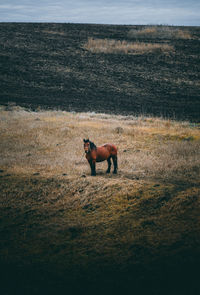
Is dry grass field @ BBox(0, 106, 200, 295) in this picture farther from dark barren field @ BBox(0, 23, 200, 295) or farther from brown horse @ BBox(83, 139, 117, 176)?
brown horse @ BBox(83, 139, 117, 176)

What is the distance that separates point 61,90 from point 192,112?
13283 millimetres

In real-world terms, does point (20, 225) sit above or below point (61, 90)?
below

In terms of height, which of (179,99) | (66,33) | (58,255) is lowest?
(58,255)

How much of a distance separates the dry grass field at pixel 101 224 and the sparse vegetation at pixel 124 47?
31.5m

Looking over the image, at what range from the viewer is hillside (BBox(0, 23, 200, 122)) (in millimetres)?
23641

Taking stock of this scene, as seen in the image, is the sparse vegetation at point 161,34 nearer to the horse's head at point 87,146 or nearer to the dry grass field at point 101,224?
the dry grass field at point 101,224

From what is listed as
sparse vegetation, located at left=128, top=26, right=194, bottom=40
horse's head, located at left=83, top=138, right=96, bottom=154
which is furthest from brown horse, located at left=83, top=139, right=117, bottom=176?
sparse vegetation, located at left=128, top=26, right=194, bottom=40

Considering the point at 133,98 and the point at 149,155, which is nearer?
the point at 149,155

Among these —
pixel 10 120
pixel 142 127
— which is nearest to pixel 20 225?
pixel 142 127

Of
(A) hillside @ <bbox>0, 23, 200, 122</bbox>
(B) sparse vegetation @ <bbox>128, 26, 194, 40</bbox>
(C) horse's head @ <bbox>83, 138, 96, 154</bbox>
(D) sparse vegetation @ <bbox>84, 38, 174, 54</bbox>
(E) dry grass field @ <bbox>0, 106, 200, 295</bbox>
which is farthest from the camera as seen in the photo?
(B) sparse vegetation @ <bbox>128, 26, 194, 40</bbox>

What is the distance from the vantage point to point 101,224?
5.60 metres

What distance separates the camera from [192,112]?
20.6 meters

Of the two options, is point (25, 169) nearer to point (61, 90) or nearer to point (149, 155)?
point (149, 155)

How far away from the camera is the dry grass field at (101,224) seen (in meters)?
4.16
